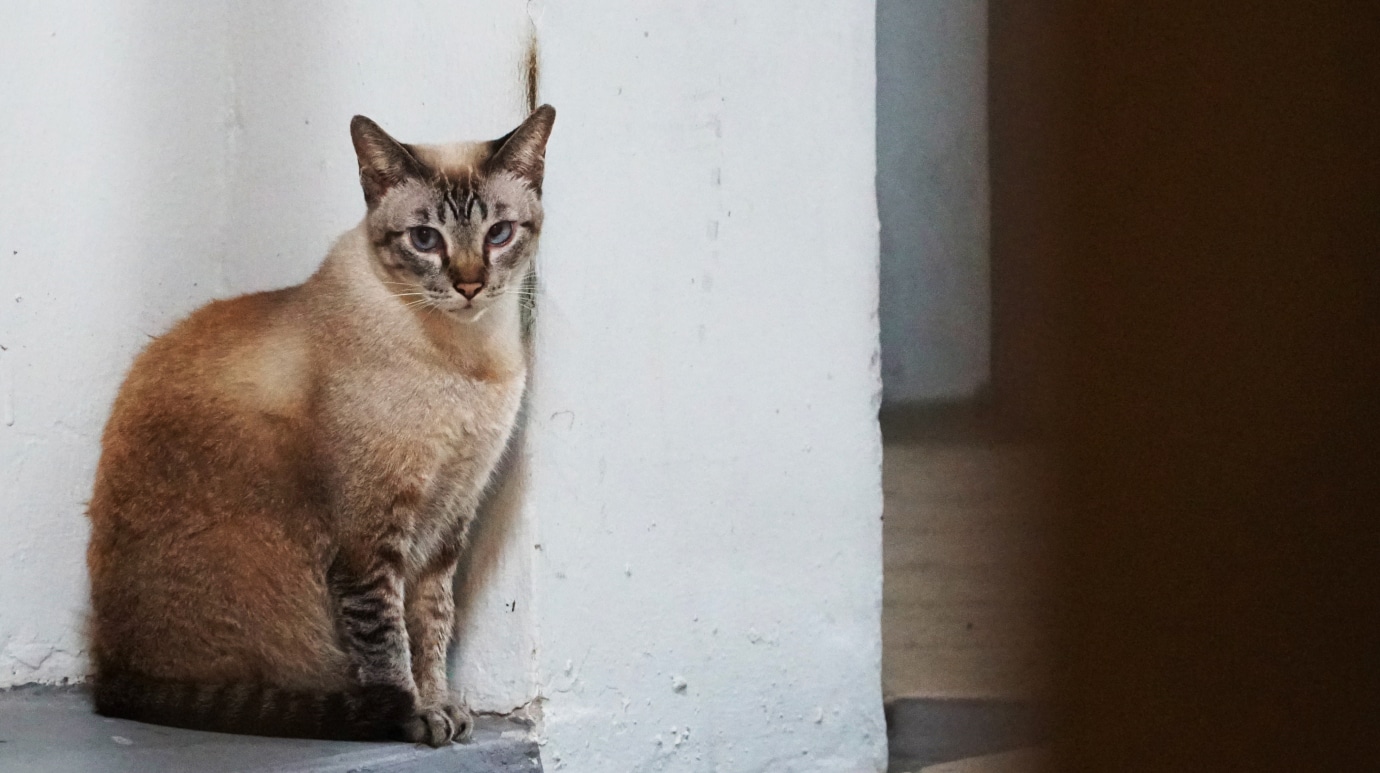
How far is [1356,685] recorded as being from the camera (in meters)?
0.48

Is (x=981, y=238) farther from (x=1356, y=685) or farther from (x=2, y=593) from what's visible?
(x=2, y=593)

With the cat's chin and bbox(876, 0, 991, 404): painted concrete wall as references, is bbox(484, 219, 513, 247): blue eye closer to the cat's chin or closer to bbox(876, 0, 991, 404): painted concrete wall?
the cat's chin

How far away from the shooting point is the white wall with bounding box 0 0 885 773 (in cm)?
152

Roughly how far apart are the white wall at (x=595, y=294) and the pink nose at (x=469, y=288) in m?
0.13

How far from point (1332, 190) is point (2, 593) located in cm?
179

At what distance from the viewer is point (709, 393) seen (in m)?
1.67

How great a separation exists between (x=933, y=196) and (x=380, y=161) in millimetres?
730

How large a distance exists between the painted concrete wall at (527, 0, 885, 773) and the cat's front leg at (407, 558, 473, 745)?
0.15 metres

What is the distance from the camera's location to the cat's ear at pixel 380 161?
1415 mm

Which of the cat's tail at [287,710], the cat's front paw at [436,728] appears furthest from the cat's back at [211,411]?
the cat's front paw at [436,728]

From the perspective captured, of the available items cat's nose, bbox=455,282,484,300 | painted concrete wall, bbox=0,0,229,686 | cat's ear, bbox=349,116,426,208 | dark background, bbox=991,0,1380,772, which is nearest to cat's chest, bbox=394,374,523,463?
cat's nose, bbox=455,282,484,300

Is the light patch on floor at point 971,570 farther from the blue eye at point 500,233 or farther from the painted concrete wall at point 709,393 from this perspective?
the blue eye at point 500,233

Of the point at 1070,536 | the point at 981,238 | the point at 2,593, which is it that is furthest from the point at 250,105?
the point at 1070,536

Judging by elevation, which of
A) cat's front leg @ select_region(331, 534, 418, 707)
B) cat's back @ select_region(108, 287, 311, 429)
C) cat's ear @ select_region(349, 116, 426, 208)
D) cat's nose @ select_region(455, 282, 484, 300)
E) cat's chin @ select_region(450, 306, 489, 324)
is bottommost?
cat's front leg @ select_region(331, 534, 418, 707)
